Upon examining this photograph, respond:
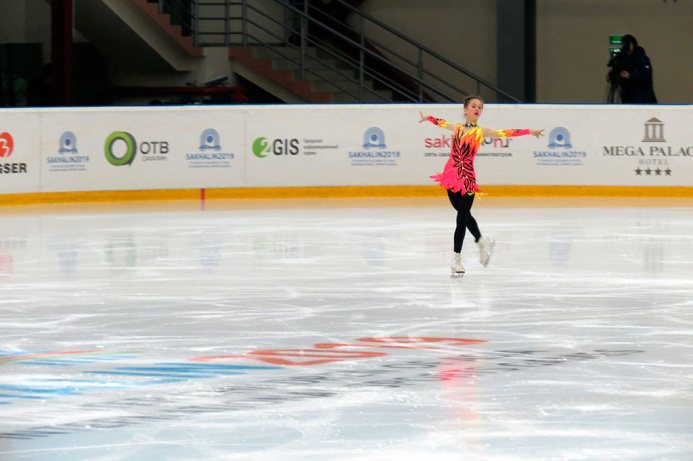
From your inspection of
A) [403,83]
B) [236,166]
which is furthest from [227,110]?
[403,83]

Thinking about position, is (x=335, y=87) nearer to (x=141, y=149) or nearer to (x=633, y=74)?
(x=633, y=74)

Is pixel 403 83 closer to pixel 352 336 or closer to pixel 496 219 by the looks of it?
pixel 496 219

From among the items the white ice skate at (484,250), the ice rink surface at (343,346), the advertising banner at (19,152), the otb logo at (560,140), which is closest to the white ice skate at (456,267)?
the ice rink surface at (343,346)

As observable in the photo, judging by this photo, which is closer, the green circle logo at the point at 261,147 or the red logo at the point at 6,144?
the red logo at the point at 6,144

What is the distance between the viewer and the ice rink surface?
168 inches

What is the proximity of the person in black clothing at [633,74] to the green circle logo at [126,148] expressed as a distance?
7.03m

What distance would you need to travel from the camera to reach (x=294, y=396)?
16.1 feet

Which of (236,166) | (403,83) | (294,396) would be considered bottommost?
(294,396)

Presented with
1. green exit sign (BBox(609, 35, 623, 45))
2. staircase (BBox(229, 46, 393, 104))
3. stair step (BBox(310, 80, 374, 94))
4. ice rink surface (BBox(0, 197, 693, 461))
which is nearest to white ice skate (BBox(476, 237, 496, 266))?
ice rink surface (BBox(0, 197, 693, 461))

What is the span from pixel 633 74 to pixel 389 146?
13.1 feet

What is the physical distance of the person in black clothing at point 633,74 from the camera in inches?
693

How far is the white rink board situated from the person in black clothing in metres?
1.54

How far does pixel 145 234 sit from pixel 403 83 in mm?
10878

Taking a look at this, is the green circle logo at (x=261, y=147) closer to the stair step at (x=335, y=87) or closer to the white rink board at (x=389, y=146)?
the white rink board at (x=389, y=146)
